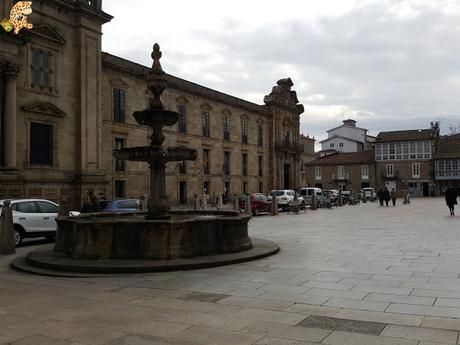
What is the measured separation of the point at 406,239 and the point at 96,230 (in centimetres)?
923

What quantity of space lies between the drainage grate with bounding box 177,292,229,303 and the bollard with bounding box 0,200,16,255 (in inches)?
281

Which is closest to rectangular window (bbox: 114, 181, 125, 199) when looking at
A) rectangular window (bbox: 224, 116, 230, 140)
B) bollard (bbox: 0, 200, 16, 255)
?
rectangular window (bbox: 224, 116, 230, 140)

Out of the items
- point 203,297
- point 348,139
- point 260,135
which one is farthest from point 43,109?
point 348,139

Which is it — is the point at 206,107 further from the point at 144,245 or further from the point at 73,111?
the point at 144,245

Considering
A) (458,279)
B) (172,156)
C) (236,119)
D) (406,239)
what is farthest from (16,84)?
(236,119)

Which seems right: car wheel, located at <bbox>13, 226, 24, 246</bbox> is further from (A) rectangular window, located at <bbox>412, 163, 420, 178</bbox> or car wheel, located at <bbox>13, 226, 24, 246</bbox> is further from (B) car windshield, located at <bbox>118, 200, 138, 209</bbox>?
(A) rectangular window, located at <bbox>412, 163, 420, 178</bbox>

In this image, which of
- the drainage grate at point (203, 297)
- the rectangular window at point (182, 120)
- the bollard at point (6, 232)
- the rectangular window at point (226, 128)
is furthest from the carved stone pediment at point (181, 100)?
the drainage grate at point (203, 297)

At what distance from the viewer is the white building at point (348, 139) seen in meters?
91.5

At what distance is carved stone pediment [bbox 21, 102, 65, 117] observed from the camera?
25073mm

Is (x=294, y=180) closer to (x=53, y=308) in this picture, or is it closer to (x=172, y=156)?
(x=172, y=156)

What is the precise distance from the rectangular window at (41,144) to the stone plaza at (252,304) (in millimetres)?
16098

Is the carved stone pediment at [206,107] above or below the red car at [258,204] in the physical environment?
above

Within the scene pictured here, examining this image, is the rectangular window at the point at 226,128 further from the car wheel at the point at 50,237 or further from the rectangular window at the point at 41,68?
the car wheel at the point at 50,237

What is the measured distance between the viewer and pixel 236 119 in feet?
165
